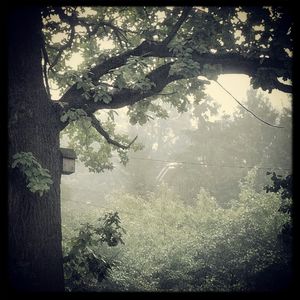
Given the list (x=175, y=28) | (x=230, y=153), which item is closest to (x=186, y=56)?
(x=175, y=28)

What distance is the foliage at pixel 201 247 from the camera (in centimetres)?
1488

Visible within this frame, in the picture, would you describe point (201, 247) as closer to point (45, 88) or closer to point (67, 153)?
point (67, 153)

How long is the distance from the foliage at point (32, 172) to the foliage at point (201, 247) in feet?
37.6

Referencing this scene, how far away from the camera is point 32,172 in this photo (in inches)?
174

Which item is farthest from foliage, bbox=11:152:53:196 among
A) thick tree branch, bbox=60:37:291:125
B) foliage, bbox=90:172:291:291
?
foliage, bbox=90:172:291:291

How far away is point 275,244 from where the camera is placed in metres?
17.1

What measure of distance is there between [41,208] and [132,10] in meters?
5.15

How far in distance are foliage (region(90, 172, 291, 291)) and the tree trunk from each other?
10458 mm

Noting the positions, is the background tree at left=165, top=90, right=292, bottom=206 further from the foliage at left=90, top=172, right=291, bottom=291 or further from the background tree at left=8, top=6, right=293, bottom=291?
the background tree at left=8, top=6, right=293, bottom=291

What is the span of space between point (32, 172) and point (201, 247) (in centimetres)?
1555

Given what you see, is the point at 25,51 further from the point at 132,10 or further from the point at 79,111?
the point at 132,10

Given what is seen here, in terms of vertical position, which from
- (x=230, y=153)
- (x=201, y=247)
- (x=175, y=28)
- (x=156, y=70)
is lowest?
(x=201, y=247)

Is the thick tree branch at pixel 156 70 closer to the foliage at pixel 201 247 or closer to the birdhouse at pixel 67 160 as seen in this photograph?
the birdhouse at pixel 67 160

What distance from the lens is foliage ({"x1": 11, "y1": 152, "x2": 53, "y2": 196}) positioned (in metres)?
4.25
